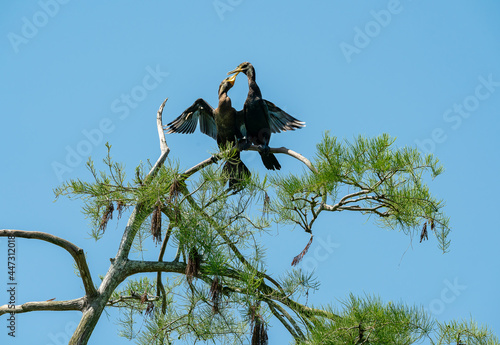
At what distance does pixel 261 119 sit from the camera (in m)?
4.05

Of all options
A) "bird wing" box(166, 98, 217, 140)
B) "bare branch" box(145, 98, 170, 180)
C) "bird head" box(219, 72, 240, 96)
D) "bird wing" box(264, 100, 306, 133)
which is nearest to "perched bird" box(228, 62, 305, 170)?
"bird wing" box(264, 100, 306, 133)

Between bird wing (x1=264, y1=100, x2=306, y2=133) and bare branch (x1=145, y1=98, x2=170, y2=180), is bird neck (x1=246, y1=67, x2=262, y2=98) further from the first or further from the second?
bare branch (x1=145, y1=98, x2=170, y2=180)

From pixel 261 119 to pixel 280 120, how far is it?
272mm

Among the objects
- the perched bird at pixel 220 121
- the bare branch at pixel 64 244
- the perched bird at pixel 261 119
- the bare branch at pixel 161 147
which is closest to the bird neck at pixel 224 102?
the perched bird at pixel 220 121

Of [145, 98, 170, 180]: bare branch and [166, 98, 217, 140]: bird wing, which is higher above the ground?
[166, 98, 217, 140]: bird wing

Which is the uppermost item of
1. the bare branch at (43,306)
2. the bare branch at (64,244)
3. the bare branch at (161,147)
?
the bare branch at (161,147)

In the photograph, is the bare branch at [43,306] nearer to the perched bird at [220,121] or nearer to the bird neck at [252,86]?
the perched bird at [220,121]

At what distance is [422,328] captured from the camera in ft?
8.30

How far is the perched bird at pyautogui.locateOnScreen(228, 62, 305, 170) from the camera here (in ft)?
13.1

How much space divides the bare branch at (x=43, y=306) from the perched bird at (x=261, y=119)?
4.54 feet

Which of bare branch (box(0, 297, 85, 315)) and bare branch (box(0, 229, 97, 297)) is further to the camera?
bare branch (box(0, 297, 85, 315))

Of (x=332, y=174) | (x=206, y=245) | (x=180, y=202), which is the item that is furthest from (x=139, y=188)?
(x=332, y=174)

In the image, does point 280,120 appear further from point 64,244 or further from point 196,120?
point 64,244

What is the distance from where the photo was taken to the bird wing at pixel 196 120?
14.5 ft
